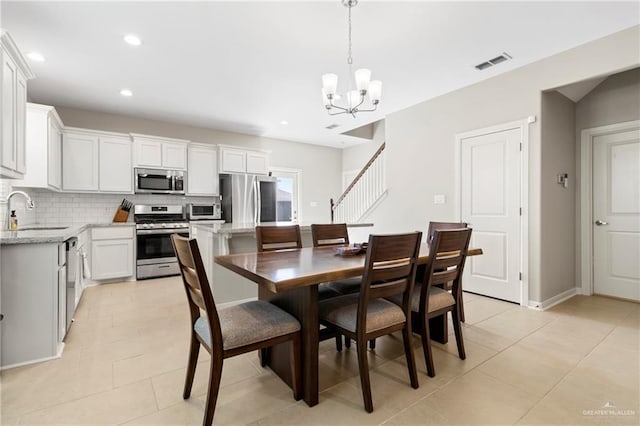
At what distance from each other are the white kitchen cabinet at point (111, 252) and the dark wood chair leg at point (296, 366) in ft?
13.0

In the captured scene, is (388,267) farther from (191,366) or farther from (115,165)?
(115,165)

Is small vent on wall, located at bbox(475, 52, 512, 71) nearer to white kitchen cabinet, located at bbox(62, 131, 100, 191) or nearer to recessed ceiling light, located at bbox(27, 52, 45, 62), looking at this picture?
recessed ceiling light, located at bbox(27, 52, 45, 62)

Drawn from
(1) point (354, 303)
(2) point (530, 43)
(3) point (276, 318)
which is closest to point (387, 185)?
(2) point (530, 43)

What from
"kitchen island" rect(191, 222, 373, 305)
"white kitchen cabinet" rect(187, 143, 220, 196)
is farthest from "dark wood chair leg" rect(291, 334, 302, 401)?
"white kitchen cabinet" rect(187, 143, 220, 196)

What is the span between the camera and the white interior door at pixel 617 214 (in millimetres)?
3633

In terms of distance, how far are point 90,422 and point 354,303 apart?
1539 millimetres

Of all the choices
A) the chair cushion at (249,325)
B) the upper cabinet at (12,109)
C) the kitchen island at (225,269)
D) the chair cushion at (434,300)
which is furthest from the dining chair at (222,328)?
the upper cabinet at (12,109)

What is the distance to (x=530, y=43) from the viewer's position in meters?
2.97

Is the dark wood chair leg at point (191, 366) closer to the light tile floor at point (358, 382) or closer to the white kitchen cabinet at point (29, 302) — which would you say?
the light tile floor at point (358, 382)

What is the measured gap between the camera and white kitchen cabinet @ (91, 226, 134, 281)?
4.39m

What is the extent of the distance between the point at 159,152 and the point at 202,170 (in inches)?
29.4

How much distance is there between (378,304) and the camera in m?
1.90

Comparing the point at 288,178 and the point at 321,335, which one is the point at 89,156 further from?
the point at 321,335

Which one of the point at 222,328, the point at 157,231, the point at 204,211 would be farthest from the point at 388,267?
the point at 204,211
